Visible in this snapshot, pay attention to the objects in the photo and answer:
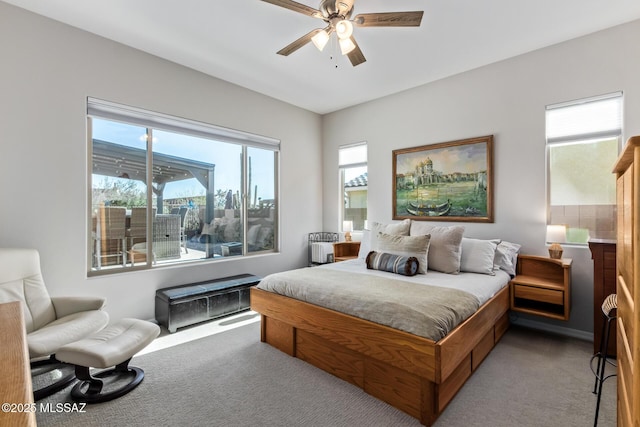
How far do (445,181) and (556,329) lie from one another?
1.98 m

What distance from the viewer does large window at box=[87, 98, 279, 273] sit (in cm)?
309

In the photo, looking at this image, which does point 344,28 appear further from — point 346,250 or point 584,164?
point 346,250

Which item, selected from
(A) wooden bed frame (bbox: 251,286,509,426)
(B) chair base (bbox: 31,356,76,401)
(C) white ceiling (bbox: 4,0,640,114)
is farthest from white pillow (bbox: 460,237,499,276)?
(B) chair base (bbox: 31,356,76,401)

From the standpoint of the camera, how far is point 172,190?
142 inches

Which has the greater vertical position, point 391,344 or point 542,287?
point 542,287

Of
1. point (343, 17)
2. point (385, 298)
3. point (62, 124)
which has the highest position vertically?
point (343, 17)

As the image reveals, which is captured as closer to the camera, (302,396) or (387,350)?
(387,350)

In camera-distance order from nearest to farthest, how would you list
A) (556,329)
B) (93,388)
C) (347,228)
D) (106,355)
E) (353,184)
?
(106,355)
(93,388)
(556,329)
(347,228)
(353,184)

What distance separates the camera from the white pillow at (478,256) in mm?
2957

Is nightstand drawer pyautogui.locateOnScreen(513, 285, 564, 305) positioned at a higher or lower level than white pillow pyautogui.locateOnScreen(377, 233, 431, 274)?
lower

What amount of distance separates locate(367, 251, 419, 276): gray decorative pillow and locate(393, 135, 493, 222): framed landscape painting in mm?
1227

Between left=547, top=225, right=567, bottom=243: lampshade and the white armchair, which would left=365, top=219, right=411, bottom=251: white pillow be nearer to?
left=547, top=225, right=567, bottom=243: lampshade

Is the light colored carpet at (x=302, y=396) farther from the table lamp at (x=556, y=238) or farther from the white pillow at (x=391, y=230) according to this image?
the white pillow at (x=391, y=230)

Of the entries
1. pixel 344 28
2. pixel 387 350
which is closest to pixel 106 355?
pixel 387 350
